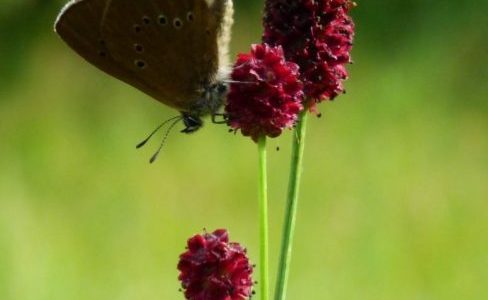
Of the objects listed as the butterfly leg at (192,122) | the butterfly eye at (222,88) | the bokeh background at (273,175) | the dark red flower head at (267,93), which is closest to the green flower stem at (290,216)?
the dark red flower head at (267,93)

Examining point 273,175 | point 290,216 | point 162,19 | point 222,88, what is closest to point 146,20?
point 162,19

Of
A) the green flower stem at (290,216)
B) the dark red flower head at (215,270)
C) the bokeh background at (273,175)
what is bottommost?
the dark red flower head at (215,270)

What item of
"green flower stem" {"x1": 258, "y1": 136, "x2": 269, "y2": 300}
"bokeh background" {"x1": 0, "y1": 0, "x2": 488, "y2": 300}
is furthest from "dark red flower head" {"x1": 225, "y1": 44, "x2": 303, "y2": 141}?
"bokeh background" {"x1": 0, "y1": 0, "x2": 488, "y2": 300}

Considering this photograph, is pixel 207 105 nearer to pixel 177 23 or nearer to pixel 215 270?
pixel 177 23

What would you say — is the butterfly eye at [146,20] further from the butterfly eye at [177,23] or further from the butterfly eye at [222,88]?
the butterfly eye at [222,88]

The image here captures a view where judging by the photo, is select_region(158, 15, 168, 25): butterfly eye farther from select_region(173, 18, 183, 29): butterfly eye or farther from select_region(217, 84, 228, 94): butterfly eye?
select_region(217, 84, 228, 94): butterfly eye
